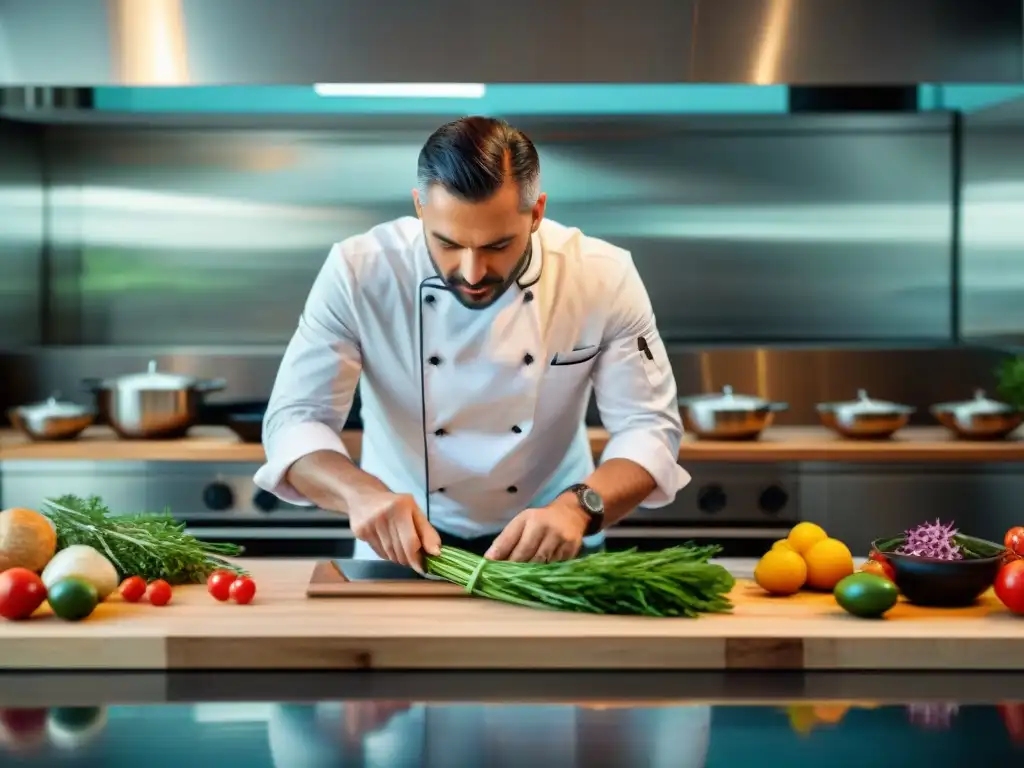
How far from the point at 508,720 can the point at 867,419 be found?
99.2 inches

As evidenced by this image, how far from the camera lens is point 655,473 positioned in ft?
8.29

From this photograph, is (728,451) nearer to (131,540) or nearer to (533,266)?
(533,266)

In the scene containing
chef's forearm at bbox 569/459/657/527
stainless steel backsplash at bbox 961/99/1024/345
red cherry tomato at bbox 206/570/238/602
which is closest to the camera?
red cherry tomato at bbox 206/570/238/602

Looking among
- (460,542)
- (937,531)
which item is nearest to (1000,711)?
(937,531)

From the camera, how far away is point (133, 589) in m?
2.03

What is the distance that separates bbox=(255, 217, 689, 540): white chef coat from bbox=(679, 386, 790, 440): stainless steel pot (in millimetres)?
1111

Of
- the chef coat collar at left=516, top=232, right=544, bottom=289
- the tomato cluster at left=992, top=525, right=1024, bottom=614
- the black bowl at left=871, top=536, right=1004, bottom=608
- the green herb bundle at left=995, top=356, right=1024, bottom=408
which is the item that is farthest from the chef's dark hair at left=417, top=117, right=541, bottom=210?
the green herb bundle at left=995, top=356, right=1024, bottom=408

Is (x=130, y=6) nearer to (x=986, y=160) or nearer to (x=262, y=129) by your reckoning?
Answer: (x=262, y=129)

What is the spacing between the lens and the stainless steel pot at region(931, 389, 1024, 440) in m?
3.82

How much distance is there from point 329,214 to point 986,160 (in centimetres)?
220

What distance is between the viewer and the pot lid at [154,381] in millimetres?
3896

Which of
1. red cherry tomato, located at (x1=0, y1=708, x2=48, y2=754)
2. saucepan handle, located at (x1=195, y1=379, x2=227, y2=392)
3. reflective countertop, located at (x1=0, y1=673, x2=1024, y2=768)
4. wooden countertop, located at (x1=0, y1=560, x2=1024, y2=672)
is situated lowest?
red cherry tomato, located at (x1=0, y1=708, x2=48, y2=754)

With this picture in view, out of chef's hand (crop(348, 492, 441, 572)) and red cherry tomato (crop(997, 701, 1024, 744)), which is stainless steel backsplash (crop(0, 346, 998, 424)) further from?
red cherry tomato (crop(997, 701, 1024, 744))

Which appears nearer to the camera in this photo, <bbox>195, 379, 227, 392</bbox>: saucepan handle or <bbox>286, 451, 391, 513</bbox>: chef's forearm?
<bbox>286, 451, 391, 513</bbox>: chef's forearm
